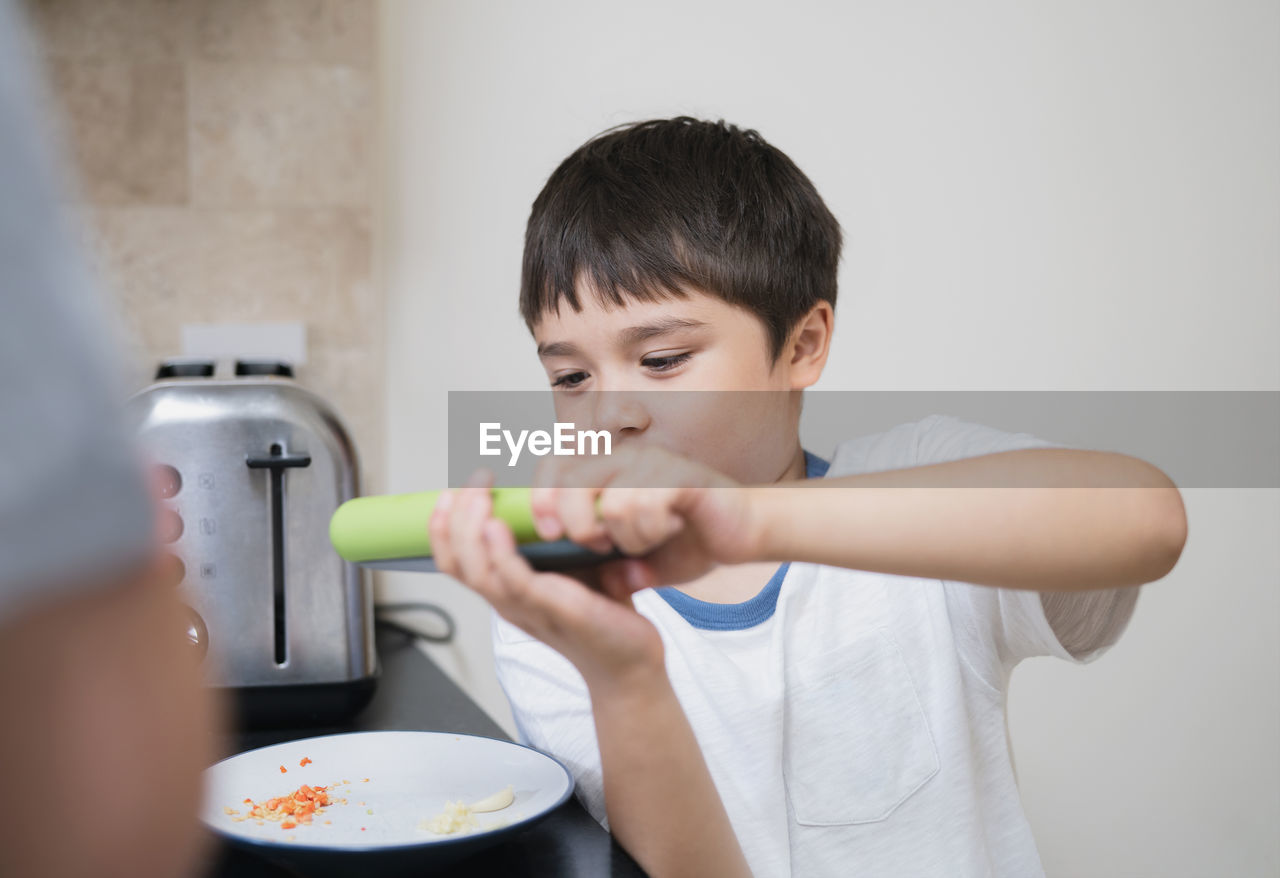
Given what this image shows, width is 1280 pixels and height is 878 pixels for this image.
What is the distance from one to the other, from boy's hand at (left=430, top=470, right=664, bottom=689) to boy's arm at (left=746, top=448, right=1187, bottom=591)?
83 mm

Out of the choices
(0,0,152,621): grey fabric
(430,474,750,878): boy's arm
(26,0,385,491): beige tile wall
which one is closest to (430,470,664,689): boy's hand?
(430,474,750,878): boy's arm

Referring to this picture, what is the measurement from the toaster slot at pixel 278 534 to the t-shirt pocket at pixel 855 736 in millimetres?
476

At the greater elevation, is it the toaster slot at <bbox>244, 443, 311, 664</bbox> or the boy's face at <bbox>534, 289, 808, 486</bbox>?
the boy's face at <bbox>534, 289, 808, 486</bbox>

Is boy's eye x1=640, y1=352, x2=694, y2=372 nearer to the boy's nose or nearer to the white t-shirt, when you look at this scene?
the boy's nose

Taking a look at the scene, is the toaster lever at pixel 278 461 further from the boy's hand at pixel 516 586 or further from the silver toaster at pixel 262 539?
the boy's hand at pixel 516 586

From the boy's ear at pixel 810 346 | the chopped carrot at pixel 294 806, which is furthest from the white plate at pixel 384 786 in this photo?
the boy's ear at pixel 810 346

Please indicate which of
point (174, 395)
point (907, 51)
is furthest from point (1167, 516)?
point (907, 51)

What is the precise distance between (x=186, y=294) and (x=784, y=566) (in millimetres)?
875

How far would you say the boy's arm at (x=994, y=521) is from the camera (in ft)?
1.67

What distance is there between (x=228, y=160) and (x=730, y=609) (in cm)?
90

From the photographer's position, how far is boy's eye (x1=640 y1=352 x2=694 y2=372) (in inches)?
32.9

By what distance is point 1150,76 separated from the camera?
50.4 inches

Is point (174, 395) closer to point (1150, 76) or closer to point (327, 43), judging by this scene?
point (327, 43)

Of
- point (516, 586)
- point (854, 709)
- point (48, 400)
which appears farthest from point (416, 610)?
point (48, 400)
